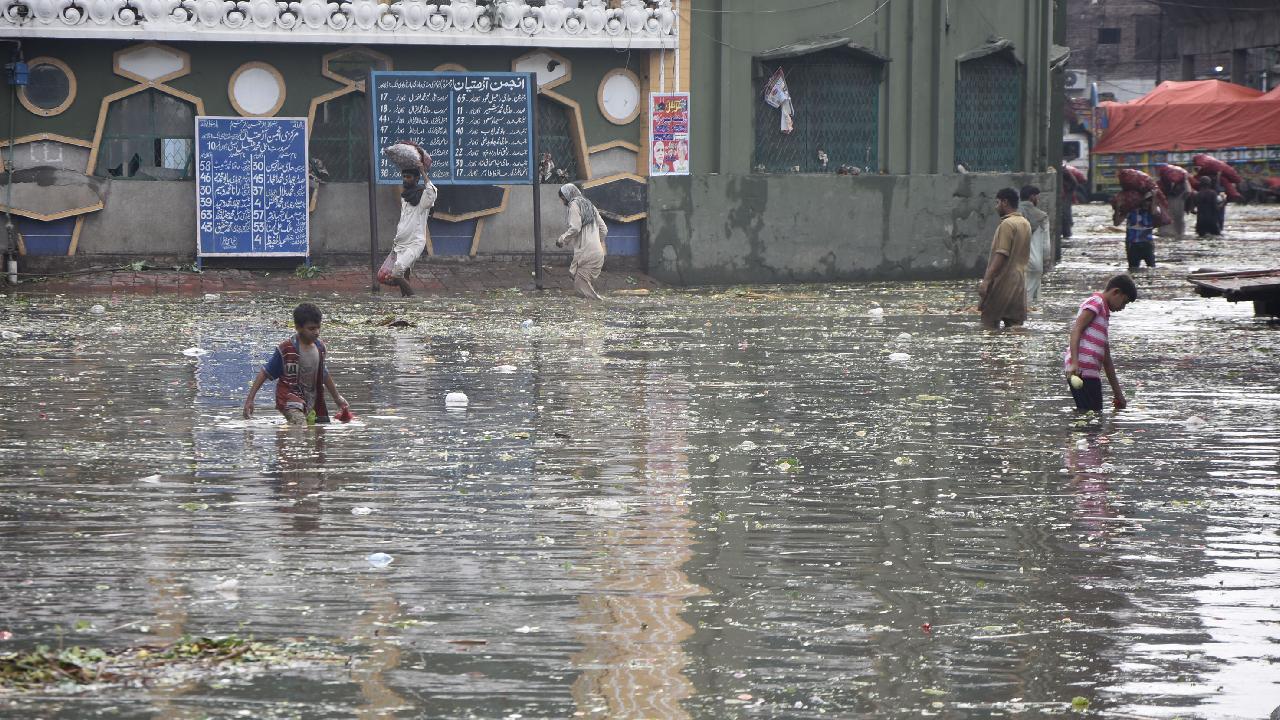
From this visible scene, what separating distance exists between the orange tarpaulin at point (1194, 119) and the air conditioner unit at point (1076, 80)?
7.17 m

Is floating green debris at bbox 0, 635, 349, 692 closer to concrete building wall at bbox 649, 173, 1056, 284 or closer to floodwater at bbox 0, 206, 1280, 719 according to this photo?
floodwater at bbox 0, 206, 1280, 719

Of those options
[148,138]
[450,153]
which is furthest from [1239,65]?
[148,138]

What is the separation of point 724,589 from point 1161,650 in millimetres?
1630

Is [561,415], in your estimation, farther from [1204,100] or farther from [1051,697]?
[1204,100]

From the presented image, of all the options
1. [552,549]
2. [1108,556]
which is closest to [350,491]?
[552,549]

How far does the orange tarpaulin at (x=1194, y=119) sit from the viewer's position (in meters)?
49.0

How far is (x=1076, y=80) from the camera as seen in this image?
197ft

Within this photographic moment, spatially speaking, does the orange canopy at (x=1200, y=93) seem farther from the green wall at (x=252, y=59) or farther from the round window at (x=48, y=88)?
the round window at (x=48, y=88)

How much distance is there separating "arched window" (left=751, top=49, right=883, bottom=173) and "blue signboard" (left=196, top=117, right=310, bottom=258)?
19.8 feet

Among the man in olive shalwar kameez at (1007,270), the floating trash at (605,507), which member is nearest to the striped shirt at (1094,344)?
the floating trash at (605,507)

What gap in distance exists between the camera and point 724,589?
6.88 m

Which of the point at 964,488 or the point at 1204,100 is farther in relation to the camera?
the point at 1204,100

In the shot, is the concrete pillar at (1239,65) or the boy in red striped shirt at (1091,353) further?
the concrete pillar at (1239,65)

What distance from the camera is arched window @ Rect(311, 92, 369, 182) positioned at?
2255 centimetres
